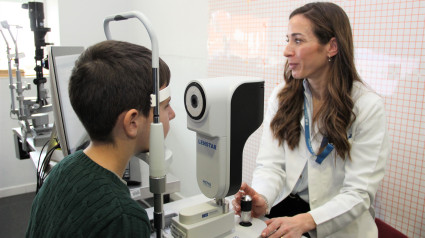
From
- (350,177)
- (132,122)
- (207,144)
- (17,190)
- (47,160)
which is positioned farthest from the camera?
(17,190)

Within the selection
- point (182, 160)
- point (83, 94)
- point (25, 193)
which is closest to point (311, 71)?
point (83, 94)

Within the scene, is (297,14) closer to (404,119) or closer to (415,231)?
(404,119)

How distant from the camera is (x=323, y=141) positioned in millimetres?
1315

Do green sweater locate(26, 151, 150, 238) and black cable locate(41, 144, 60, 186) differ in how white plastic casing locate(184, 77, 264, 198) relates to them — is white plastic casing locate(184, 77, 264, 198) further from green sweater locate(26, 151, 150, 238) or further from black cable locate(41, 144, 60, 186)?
black cable locate(41, 144, 60, 186)

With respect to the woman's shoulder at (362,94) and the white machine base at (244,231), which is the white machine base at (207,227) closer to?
the white machine base at (244,231)

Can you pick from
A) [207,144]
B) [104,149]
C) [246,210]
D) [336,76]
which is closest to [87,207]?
[104,149]

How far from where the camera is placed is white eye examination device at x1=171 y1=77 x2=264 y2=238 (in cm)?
86

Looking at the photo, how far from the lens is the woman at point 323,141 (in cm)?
122

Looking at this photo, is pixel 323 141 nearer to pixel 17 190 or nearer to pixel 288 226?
pixel 288 226

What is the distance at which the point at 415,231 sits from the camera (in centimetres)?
148

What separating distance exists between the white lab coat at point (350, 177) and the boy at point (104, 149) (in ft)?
2.23

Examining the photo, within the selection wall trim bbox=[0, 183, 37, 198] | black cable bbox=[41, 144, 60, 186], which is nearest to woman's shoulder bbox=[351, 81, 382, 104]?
black cable bbox=[41, 144, 60, 186]

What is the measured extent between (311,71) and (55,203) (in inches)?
41.0

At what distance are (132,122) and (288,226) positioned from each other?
0.59 m
